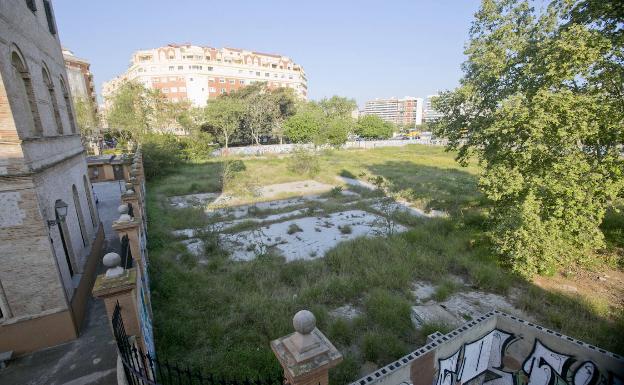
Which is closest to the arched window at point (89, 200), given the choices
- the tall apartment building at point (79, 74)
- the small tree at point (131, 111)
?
the small tree at point (131, 111)

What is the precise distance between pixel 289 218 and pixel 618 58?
1113cm

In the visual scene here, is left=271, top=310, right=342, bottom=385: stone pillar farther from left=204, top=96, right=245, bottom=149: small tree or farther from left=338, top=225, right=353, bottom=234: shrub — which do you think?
left=204, top=96, right=245, bottom=149: small tree

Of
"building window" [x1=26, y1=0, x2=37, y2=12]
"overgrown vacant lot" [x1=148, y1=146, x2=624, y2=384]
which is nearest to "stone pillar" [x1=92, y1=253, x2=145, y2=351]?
"overgrown vacant lot" [x1=148, y1=146, x2=624, y2=384]

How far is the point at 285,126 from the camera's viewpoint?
4278 centimetres

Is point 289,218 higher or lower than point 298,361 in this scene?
lower

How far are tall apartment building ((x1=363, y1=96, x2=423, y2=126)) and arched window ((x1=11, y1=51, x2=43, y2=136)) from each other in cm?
15412

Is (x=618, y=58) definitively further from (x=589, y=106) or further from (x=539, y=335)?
(x=539, y=335)

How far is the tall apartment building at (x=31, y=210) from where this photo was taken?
15.9 ft

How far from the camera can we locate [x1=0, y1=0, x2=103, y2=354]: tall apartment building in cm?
483

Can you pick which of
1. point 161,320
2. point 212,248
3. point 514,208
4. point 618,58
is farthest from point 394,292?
point 618,58

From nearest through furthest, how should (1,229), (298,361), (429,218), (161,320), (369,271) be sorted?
(298,361), (1,229), (161,320), (369,271), (429,218)

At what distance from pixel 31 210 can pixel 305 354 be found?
5359 millimetres

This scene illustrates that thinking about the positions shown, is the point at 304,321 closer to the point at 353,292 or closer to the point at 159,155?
the point at 353,292

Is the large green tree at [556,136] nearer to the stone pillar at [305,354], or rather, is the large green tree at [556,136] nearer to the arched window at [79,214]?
the stone pillar at [305,354]
